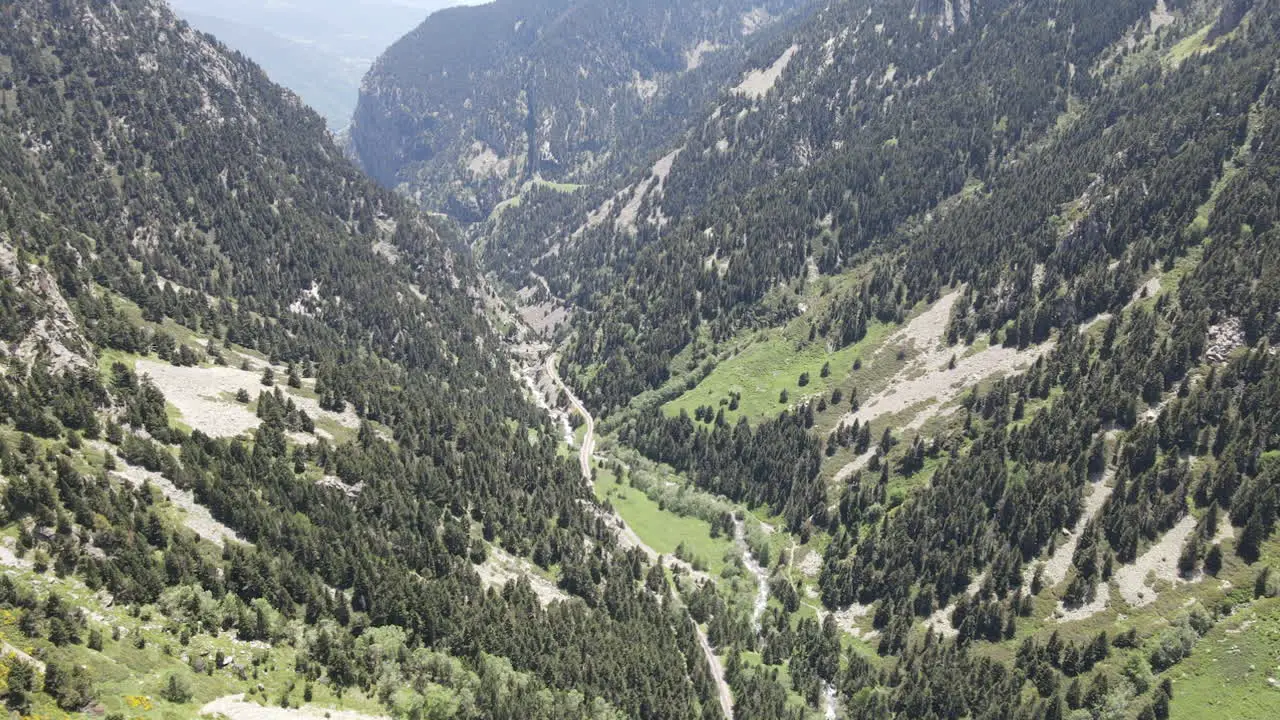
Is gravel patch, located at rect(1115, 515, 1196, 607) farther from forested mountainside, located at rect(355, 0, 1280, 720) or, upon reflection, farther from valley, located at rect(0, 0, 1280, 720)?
valley, located at rect(0, 0, 1280, 720)

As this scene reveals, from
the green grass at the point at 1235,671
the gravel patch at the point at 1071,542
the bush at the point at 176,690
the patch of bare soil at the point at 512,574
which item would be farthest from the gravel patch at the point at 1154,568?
the bush at the point at 176,690

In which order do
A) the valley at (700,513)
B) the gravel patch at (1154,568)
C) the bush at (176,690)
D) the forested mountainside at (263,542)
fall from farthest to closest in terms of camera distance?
the gravel patch at (1154,568) < the valley at (700,513) < the forested mountainside at (263,542) < the bush at (176,690)

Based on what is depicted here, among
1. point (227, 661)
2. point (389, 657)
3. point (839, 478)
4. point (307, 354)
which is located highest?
point (307, 354)

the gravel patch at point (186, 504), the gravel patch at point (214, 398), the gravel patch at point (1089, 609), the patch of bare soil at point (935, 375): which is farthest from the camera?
the patch of bare soil at point (935, 375)

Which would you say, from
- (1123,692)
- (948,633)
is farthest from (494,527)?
(1123,692)

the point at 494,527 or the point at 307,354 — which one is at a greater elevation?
the point at 307,354

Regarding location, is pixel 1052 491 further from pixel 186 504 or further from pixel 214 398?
pixel 214 398

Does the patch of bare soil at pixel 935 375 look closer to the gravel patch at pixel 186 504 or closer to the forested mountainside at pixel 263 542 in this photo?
the forested mountainside at pixel 263 542

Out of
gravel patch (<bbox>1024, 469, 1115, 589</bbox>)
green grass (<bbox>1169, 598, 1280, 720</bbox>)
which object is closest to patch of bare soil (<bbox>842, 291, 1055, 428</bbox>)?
gravel patch (<bbox>1024, 469, 1115, 589</bbox>)

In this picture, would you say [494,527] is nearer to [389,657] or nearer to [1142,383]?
[389,657]
